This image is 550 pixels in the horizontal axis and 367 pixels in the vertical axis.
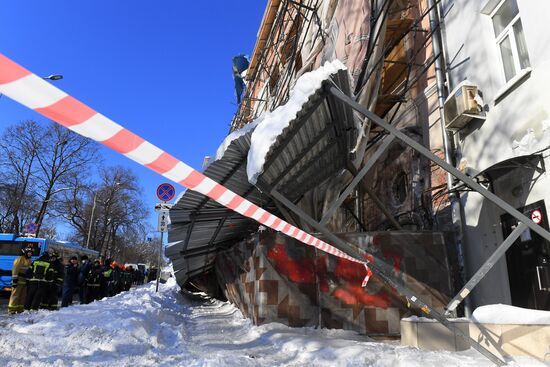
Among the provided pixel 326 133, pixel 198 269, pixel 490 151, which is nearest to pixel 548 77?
pixel 490 151

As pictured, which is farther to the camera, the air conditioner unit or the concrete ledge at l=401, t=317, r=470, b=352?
the air conditioner unit

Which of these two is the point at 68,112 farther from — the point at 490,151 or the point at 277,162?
the point at 490,151

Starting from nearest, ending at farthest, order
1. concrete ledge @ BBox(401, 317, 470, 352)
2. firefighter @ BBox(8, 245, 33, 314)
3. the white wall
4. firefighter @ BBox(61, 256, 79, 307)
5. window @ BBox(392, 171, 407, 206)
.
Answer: concrete ledge @ BBox(401, 317, 470, 352) → the white wall → window @ BBox(392, 171, 407, 206) → firefighter @ BBox(8, 245, 33, 314) → firefighter @ BBox(61, 256, 79, 307)

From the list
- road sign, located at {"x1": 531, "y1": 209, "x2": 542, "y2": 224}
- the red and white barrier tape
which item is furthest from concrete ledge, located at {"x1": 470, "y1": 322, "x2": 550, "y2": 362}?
the red and white barrier tape

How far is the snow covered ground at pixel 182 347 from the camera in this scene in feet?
14.2

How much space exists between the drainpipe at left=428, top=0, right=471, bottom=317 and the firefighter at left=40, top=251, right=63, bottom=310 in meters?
9.60

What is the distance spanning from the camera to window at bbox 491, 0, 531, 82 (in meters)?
6.20

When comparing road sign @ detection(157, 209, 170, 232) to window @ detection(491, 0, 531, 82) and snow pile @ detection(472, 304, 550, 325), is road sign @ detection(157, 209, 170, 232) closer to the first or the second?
snow pile @ detection(472, 304, 550, 325)

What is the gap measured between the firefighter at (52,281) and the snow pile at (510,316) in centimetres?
982

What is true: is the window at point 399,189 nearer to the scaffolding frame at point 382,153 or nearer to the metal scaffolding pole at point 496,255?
the scaffolding frame at point 382,153

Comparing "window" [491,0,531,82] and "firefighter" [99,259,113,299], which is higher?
"window" [491,0,531,82]

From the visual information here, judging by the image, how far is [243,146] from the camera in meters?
5.70

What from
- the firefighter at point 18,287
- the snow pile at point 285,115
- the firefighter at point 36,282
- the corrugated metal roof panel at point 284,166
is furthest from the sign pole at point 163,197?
the snow pile at point 285,115

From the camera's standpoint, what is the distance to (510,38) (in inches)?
254
